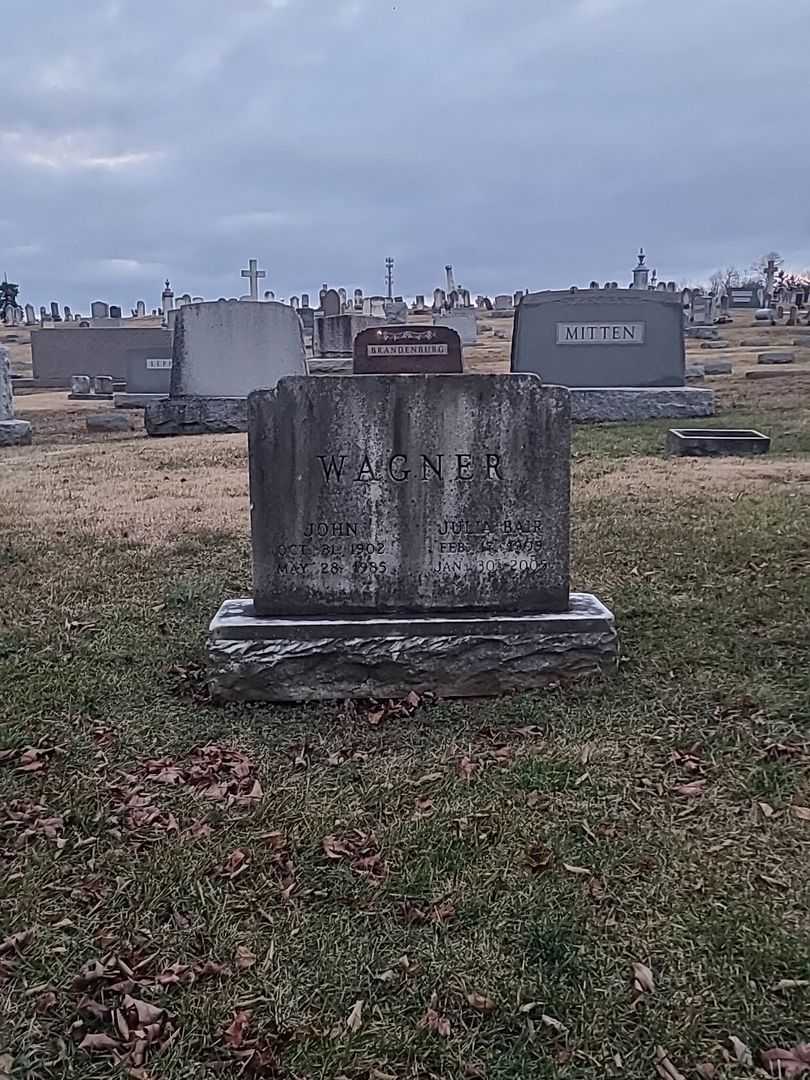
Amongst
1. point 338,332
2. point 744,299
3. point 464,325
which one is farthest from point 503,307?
point 338,332

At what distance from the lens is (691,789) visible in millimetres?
3148

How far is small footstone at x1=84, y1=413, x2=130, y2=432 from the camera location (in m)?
14.4

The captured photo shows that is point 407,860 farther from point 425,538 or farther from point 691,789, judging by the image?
point 425,538

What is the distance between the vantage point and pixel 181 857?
9.24 feet

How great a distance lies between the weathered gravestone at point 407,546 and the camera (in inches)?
153

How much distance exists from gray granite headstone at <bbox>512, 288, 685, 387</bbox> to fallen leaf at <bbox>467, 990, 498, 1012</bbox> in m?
11.8

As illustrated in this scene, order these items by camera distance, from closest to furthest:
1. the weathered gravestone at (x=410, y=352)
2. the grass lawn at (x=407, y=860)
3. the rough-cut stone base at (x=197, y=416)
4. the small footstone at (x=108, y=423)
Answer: the grass lawn at (x=407, y=860)
the weathered gravestone at (x=410, y=352)
the rough-cut stone base at (x=197, y=416)
the small footstone at (x=108, y=423)

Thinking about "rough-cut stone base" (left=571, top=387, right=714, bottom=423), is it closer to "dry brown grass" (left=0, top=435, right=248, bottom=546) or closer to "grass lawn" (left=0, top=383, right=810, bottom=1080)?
"dry brown grass" (left=0, top=435, right=248, bottom=546)

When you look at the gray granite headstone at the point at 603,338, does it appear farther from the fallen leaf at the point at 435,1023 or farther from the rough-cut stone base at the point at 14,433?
the fallen leaf at the point at 435,1023

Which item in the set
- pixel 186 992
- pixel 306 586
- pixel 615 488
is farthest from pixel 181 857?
pixel 615 488

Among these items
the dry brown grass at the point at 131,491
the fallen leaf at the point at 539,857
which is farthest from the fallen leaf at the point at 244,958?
the dry brown grass at the point at 131,491

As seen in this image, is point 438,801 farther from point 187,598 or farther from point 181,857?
point 187,598

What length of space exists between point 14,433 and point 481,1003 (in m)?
12.2

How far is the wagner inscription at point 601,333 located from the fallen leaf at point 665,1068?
12.1m
